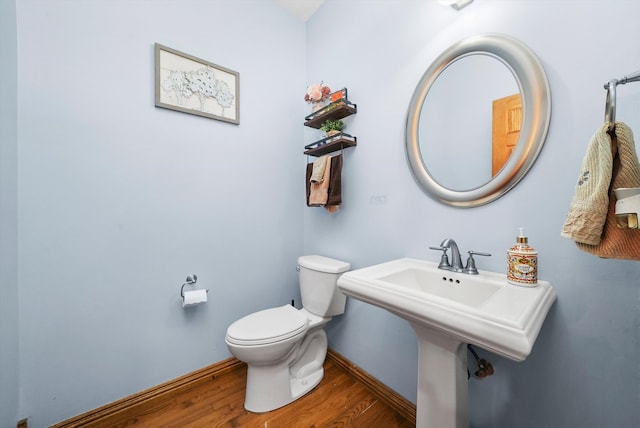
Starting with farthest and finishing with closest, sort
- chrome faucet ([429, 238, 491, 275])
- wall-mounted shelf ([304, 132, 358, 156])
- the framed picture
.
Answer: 1. wall-mounted shelf ([304, 132, 358, 156])
2. the framed picture
3. chrome faucet ([429, 238, 491, 275])

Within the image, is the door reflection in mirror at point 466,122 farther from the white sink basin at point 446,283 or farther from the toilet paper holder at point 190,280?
the toilet paper holder at point 190,280

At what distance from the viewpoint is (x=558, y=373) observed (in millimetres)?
750

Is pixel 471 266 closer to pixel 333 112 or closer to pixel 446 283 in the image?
pixel 446 283

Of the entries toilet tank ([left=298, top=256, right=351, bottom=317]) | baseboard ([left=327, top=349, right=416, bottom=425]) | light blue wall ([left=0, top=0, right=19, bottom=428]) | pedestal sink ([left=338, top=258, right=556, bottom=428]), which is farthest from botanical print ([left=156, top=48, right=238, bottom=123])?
baseboard ([left=327, top=349, right=416, bottom=425])

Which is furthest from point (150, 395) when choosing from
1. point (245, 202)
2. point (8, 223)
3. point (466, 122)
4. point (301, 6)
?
point (301, 6)

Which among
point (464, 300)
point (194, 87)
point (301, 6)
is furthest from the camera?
point (301, 6)

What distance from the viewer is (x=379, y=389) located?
1.25 meters

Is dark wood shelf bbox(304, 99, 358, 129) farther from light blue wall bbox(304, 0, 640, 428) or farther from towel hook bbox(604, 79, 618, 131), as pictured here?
towel hook bbox(604, 79, 618, 131)

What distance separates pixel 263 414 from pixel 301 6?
2616mm

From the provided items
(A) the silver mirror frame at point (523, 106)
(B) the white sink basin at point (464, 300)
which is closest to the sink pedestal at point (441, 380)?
(B) the white sink basin at point (464, 300)

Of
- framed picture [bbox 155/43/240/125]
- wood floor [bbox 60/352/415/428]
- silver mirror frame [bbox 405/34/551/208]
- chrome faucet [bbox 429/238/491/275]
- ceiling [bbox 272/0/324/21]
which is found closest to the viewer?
silver mirror frame [bbox 405/34/551/208]

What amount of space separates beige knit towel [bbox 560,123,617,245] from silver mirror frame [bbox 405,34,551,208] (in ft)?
1.04

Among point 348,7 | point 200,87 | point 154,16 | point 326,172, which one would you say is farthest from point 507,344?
point 154,16

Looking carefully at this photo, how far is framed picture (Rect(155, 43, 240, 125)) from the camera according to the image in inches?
49.9
